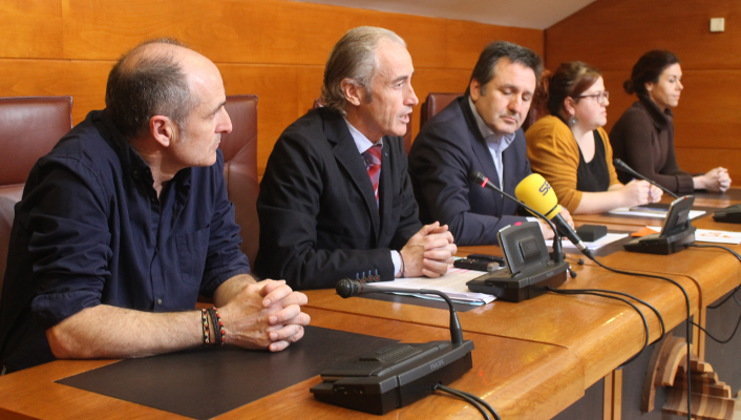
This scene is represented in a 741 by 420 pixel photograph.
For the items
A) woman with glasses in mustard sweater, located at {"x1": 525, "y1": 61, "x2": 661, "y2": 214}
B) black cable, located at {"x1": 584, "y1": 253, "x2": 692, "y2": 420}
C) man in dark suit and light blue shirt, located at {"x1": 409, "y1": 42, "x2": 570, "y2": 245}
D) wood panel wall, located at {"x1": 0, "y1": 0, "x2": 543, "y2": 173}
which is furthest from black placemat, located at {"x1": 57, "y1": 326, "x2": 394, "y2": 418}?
woman with glasses in mustard sweater, located at {"x1": 525, "y1": 61, "x2": 661, "y2": 214}

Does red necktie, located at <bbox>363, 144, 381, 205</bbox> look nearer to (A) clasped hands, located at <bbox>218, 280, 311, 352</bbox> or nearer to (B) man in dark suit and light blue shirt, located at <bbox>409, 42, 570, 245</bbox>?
(B) man in dark suit and light blue shirt, located at <bbox>409, 42, 570, 245</bbox>

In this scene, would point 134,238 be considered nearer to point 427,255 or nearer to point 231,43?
point 427,255

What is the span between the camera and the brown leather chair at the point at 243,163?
104 inches

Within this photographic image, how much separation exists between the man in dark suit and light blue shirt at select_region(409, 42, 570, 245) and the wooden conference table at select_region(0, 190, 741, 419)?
0.52m

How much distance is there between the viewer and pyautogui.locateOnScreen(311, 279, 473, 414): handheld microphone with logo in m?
1.21

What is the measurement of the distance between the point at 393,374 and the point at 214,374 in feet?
1.06

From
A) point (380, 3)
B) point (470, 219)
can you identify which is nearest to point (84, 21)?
point (470, 219)

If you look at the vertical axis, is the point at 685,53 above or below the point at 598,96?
above

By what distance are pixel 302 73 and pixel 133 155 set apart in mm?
2585

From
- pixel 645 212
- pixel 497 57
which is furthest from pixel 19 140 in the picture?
pixel 645 212

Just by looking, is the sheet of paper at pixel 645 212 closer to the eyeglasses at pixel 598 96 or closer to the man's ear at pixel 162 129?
the eyeglasses at pixel 598 96

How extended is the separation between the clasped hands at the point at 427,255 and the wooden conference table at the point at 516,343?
0.76 feet

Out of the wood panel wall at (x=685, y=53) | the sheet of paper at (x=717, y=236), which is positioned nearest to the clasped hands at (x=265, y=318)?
the sheet of paper at (x=717, y=236)

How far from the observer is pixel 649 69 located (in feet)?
14.9
